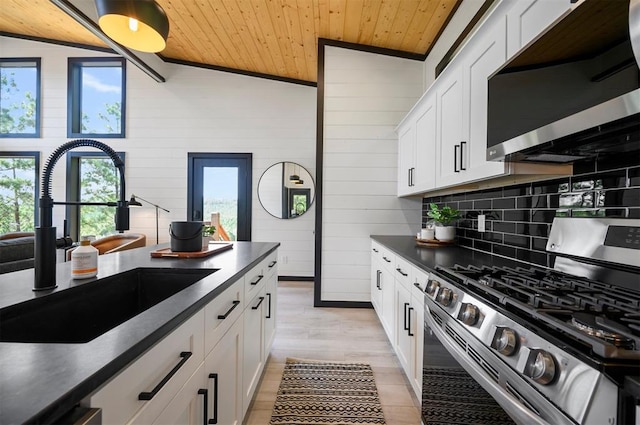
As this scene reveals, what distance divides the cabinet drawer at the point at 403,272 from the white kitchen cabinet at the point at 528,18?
1266 mm

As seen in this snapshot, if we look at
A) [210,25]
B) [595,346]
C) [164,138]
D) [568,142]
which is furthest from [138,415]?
[164,138]

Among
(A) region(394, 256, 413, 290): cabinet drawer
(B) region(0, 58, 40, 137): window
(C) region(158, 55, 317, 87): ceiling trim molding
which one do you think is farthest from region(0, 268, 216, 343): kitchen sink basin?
(B) region(0, 58, 40, 137): window

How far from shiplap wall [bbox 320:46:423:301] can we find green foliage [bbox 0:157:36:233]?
525cm

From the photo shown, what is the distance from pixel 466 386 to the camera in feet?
3.41

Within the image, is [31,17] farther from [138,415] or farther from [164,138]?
[138,415]

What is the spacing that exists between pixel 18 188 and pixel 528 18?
282 inches

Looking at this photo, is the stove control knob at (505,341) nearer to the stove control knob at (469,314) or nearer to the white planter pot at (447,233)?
the stove control knob at (469,314)

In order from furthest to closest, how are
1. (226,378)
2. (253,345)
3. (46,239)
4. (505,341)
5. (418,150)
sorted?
(418,150)
(253,345)
(226,378)
(46,239)
(505,341)

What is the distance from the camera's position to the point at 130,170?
16.5ft

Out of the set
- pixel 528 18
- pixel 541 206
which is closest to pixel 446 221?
pixel 541 206

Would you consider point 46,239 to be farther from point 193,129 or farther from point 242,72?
point 242,72

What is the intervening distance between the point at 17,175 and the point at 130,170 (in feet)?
6.35

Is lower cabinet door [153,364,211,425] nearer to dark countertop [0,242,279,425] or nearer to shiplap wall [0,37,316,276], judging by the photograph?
dark countertop [0,242,279,425]

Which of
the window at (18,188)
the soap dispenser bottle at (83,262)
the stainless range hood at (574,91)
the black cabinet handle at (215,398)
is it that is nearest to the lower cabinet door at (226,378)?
the black cabinet handle at (215,398)
